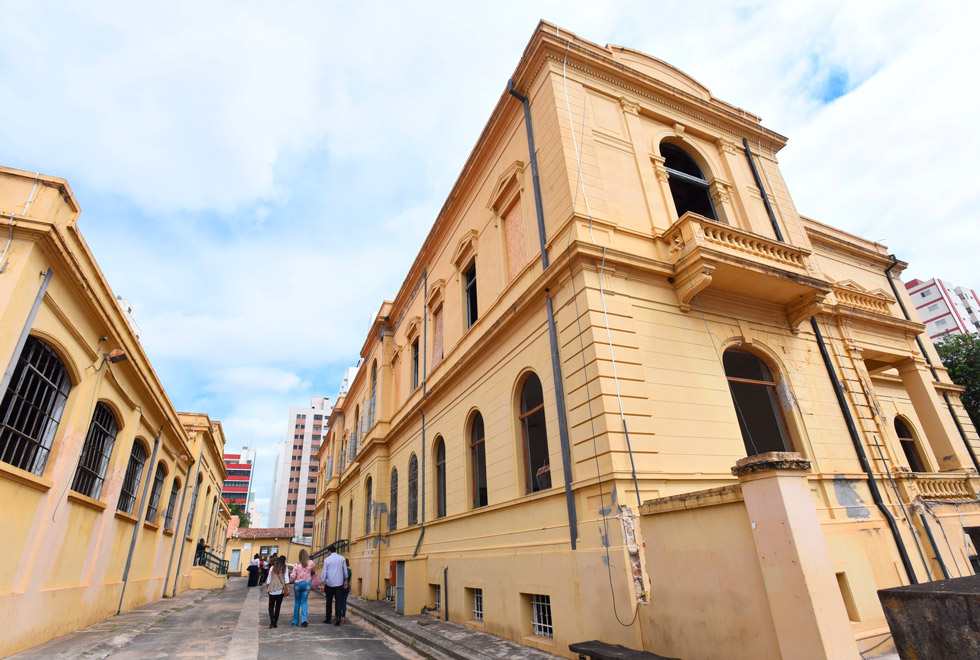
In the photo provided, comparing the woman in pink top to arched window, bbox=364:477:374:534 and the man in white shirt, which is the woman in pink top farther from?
arched window, bbox=364:477:374:534

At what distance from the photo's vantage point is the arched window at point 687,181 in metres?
11.5

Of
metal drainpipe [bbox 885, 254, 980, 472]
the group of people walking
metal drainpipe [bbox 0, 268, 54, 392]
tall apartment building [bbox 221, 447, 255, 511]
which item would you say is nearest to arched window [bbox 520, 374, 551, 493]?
the group of people walking

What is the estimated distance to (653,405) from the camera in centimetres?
758

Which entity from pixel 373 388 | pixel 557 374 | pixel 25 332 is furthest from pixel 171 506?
pixel 557 374

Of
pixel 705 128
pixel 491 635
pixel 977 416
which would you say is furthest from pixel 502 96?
pixel 977 416

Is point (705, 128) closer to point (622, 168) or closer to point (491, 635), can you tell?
point (622, 168)

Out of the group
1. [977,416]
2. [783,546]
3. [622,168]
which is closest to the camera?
[783,546]

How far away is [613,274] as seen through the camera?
8.30 m

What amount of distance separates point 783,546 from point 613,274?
15.8ft

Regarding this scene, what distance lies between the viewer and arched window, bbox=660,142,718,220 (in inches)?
454

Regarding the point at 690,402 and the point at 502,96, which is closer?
the point at 690,402

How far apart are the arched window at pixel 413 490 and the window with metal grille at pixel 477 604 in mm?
4401

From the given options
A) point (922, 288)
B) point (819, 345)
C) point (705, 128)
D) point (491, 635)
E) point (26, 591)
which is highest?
point (922, 288)

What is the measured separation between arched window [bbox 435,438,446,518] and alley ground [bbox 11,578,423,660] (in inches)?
119
